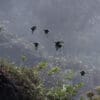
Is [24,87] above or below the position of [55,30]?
below

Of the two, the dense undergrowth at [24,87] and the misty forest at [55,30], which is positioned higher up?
the misty forest at [55,30]

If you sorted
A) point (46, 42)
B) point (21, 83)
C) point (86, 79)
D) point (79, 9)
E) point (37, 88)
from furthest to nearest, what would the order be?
point (79, 9)
point (46, 42)
point (86, 79)
point (37, 88)
point (21, 83)

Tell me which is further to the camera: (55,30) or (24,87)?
(55,30)

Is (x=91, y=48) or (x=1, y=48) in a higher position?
(x=91, y=48)

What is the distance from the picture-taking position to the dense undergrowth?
517cm

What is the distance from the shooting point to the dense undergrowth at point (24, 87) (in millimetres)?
5172

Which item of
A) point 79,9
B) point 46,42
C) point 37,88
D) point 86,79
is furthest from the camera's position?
point 79,9

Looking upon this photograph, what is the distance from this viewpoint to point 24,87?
222 inches

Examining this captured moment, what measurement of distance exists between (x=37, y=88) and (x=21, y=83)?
0.50 meters

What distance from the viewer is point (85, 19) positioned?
145 ft

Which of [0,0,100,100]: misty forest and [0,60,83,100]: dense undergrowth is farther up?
[0,0,100,100]: misty forest

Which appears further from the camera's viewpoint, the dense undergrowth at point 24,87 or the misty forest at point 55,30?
the misty forest at point 55,30

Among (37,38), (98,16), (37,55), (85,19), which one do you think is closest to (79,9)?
(85,19)

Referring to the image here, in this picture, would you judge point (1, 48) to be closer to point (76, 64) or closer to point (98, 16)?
point (76, 64)
